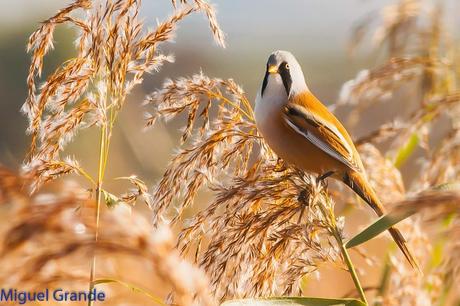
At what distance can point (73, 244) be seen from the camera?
0.95 meters

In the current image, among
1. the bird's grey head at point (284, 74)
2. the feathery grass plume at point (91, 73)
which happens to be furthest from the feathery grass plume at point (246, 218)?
the bird's grey head at point (284, 74)

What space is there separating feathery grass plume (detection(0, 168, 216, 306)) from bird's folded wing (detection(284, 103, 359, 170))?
131 cm

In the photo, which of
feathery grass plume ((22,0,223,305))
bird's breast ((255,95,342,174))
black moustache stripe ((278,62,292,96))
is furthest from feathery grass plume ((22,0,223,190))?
black moustache stripe ((278,62,292,96))

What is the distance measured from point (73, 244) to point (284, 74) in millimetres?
1646

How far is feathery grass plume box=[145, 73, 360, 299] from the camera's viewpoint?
5.19ft

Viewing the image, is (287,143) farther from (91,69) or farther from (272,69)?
(91,69)

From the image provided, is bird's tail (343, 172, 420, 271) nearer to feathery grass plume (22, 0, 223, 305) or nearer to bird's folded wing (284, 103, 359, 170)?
bird's folded wing (284, 103, 359, 170)

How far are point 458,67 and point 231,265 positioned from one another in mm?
757

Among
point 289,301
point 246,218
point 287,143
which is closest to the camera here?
point 289,301

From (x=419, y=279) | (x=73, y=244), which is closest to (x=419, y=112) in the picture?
(x=419, y=279)

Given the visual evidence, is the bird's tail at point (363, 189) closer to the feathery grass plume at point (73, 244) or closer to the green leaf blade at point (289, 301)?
the green leaf blade at point (289, 301)

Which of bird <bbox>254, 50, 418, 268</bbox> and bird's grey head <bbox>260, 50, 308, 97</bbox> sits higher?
bird's grey head <bbox>260, 50, 308, 97</bbox>

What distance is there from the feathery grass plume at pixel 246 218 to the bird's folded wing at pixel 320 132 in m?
0.52

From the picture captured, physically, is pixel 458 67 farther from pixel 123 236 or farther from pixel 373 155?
pixel 123 236
